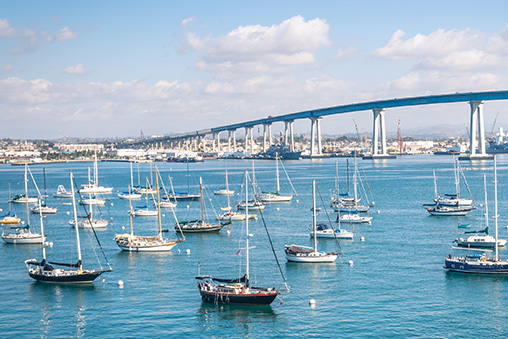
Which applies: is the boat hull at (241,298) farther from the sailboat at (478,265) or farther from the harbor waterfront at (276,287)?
the sailboat at (478,265)

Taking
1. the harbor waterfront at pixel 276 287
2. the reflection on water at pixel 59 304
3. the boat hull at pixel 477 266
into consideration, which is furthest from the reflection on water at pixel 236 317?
the boat hull at pixel 477 266

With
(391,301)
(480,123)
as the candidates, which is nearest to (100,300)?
(391,301)

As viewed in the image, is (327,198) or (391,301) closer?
(391,301)

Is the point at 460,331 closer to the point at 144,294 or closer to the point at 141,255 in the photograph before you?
the point at 144,294

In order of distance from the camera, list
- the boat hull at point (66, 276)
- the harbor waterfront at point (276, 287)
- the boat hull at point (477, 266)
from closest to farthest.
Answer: the harbor waterfront at point (276, 287), the boat hull at point (66, 276), the boat hull at point (477, 266)

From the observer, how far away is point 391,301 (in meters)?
29.3

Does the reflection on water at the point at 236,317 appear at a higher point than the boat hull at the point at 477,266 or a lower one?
lower

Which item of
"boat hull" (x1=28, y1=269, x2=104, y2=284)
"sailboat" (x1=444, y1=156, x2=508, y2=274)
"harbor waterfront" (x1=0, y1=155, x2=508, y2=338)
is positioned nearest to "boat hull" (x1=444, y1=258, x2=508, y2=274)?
"sailboat" (x1=444, y1=156, x2=508, y2=274)

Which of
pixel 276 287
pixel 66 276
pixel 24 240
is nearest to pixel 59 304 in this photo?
pixel 66 276

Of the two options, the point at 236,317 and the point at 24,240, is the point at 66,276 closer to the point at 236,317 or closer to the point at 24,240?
the point at 236,317

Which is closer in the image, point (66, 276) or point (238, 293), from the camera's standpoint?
point (238, 293)

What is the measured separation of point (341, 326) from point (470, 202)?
3937 centimetres

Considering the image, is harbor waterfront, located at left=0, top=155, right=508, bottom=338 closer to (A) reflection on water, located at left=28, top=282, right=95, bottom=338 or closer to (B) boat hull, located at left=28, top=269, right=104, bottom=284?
(A) reflection on water, located at left=28, top=282, right=95, bottom=338

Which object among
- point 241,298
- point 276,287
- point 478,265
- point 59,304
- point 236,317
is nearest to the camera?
point 236,317
